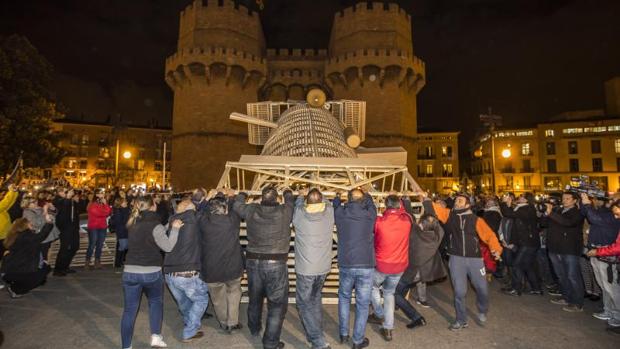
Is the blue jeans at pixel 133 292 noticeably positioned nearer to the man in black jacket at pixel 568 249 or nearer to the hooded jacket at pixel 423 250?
the hooded jacket at pixel 423 250

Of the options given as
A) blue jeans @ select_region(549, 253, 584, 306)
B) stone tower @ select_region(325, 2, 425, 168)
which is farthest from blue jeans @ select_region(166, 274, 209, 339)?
stone tower @ select_region(325, 2, 425, 168)

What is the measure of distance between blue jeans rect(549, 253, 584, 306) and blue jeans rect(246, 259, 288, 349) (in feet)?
17.0

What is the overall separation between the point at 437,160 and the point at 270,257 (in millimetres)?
54145

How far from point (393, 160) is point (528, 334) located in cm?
655

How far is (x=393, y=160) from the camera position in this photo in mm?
10789

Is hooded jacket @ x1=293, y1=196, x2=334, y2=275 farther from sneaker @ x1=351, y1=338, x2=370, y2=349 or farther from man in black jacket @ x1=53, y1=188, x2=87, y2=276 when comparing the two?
man in black jacket @ x1=53, y1=188, x2=87, y2=276

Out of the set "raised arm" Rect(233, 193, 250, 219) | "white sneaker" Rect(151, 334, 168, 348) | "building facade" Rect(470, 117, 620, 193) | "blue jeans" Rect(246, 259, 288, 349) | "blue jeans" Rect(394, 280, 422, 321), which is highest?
"building facade" Rect(470, 117, 620, 193)

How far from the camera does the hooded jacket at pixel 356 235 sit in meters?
4.44

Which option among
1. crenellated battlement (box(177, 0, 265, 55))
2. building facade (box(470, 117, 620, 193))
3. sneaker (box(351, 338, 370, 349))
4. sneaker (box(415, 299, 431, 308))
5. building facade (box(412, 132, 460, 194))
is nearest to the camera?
sneaker (box(351, 338, 370, 349))

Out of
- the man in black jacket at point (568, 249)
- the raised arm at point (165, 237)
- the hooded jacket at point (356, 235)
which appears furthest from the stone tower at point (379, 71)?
the raised arm at point (165, 237)

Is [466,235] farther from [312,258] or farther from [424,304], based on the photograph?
[312,258]

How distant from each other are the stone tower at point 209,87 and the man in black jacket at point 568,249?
23.8m

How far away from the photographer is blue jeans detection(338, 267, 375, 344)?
4398mm

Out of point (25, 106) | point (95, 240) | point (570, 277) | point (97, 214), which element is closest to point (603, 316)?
point (570, 277)
